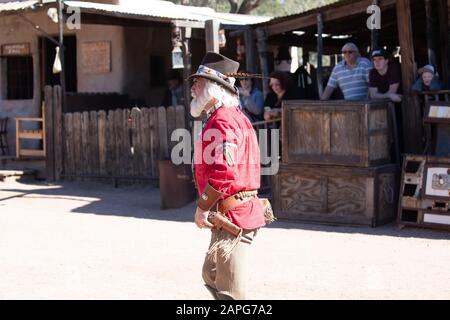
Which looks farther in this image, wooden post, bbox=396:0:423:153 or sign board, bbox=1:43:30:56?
sign board, bbox=1:43:30:56

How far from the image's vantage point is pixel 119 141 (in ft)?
46.6

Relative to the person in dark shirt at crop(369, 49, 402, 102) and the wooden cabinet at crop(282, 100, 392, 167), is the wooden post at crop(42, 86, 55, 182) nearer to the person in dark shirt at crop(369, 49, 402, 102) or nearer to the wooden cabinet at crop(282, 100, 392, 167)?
the wooden cabinet at crop(282, 100, 392, 167)

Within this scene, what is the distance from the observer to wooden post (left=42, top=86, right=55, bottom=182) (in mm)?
15008

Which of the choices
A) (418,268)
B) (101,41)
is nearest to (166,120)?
(101,41)

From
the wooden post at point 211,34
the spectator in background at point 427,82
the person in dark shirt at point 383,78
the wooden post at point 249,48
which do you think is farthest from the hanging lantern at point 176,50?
the spectator in background at point 427,82

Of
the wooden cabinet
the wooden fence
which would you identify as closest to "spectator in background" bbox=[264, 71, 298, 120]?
the wooden cabinet

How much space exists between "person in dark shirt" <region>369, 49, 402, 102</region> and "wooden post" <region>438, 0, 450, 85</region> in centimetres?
158

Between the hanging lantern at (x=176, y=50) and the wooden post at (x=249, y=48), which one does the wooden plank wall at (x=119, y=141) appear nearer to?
the hanging lantern at (x=176, y=50)

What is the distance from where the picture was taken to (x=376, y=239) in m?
9.12

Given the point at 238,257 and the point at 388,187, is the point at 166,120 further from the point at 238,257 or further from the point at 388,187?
the point at 238,257

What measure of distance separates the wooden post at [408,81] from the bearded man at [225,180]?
5.37 metres

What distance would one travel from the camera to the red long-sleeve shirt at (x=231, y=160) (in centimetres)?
495

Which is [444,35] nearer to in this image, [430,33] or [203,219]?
[430,33]

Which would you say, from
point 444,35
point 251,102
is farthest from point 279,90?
point 444,35
